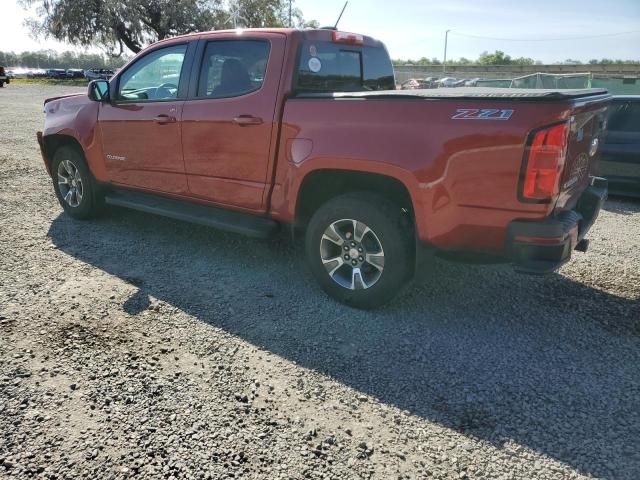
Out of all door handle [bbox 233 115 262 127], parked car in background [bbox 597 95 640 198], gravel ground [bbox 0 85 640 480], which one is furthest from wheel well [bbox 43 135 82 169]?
parked car in background [bbox 597 95 640 198]

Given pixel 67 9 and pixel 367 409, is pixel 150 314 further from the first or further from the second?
pixel 67 9

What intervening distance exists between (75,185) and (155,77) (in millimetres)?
1742

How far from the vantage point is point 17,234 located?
5.24m

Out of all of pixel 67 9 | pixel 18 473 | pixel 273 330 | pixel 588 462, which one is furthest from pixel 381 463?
pixel 67 9

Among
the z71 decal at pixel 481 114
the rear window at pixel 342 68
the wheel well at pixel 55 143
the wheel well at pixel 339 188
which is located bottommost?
the wheel well at pixel 339 188

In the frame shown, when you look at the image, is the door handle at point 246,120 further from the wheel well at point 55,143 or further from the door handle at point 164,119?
the wheel well at point 55,143

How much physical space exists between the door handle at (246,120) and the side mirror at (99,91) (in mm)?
1939

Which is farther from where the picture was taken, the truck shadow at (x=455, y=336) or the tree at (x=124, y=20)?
the tree at (x=124, y=20)

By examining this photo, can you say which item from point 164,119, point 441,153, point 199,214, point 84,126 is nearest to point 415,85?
point 84,126

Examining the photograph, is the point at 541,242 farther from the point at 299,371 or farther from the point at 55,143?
the point at 55,143

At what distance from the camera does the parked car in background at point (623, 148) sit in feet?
22.4

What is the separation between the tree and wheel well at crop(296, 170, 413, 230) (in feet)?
128

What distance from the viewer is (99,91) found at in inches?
200

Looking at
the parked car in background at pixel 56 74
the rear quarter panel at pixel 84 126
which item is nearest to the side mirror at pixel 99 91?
the rear quarter panel at pixel 84 126
